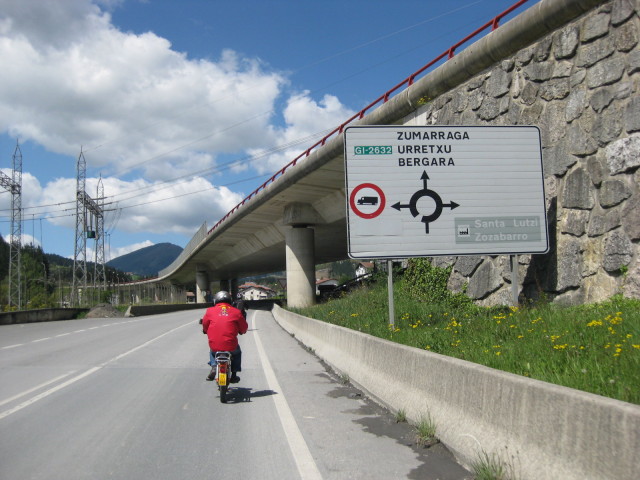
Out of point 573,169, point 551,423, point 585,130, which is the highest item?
point 585,130

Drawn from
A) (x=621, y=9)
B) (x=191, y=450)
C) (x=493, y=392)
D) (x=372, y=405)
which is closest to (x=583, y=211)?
(x=621, y=9)

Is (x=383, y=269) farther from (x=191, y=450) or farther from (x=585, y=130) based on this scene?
(x=191, y=450)

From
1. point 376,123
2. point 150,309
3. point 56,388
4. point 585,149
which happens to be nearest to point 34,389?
point 56,388

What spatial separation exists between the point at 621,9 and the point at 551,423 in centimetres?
1010

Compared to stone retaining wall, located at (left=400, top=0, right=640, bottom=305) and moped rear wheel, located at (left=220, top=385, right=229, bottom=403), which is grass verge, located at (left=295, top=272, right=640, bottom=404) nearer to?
stone retaining wall, located at (left=400, top=0, right=640, bottom=305)

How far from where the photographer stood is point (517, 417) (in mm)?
4211

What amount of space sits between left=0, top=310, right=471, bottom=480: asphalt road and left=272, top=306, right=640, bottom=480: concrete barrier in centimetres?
33

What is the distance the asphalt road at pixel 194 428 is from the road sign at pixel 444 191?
3.10 metres

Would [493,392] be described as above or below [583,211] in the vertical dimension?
below

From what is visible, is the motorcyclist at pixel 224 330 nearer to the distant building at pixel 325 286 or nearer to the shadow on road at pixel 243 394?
the shadow on road at pixel 243 394

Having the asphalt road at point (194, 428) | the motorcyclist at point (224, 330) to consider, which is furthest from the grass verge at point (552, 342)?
the motorcyclist at point (224, 330)

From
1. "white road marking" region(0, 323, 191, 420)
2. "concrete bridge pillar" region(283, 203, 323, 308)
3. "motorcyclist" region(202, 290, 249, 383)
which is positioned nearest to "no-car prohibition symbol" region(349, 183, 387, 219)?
"motorcyclist" region(202, 290, 249, 383)

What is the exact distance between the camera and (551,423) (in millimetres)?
3783

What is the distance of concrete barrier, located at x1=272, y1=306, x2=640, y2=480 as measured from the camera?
3217 millimetres
